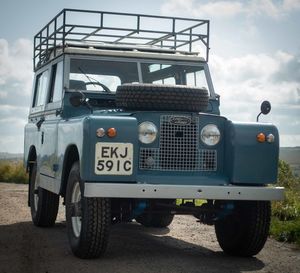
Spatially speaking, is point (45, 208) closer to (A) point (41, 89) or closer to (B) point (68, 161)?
(A) point (41, 89)

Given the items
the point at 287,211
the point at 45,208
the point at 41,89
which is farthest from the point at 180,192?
the point at 287,211

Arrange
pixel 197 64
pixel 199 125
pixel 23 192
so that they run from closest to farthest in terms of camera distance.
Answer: pixel 199 125
pixel 197 64
pixel 23 192

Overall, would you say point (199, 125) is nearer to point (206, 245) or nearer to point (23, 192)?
point (206, 245)

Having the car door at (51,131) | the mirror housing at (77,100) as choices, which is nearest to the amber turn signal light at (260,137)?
the mirror housing at (77,100)

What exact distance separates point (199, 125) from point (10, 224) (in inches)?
163

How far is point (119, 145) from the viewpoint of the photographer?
22.4 ft

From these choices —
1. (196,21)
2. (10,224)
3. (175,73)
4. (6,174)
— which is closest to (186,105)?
(175,73)

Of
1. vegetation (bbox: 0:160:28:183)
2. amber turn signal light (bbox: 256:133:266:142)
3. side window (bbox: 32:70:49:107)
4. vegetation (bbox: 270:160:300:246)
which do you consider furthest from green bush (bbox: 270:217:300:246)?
vegetation (bbox: 0:160:28:183)

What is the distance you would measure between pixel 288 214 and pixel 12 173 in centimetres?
1426

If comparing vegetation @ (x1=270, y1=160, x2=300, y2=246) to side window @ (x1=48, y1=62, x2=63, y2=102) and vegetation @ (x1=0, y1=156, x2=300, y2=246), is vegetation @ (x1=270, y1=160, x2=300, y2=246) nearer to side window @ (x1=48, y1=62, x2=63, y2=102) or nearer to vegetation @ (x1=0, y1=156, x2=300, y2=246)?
vegetation @ (x1=0, y1=156, x2=300, y2=246)

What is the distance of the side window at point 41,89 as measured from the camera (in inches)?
401

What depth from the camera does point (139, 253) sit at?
768 centimetres

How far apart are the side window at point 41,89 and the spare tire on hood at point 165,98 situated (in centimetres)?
297

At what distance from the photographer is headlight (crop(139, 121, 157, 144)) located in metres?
7.16
